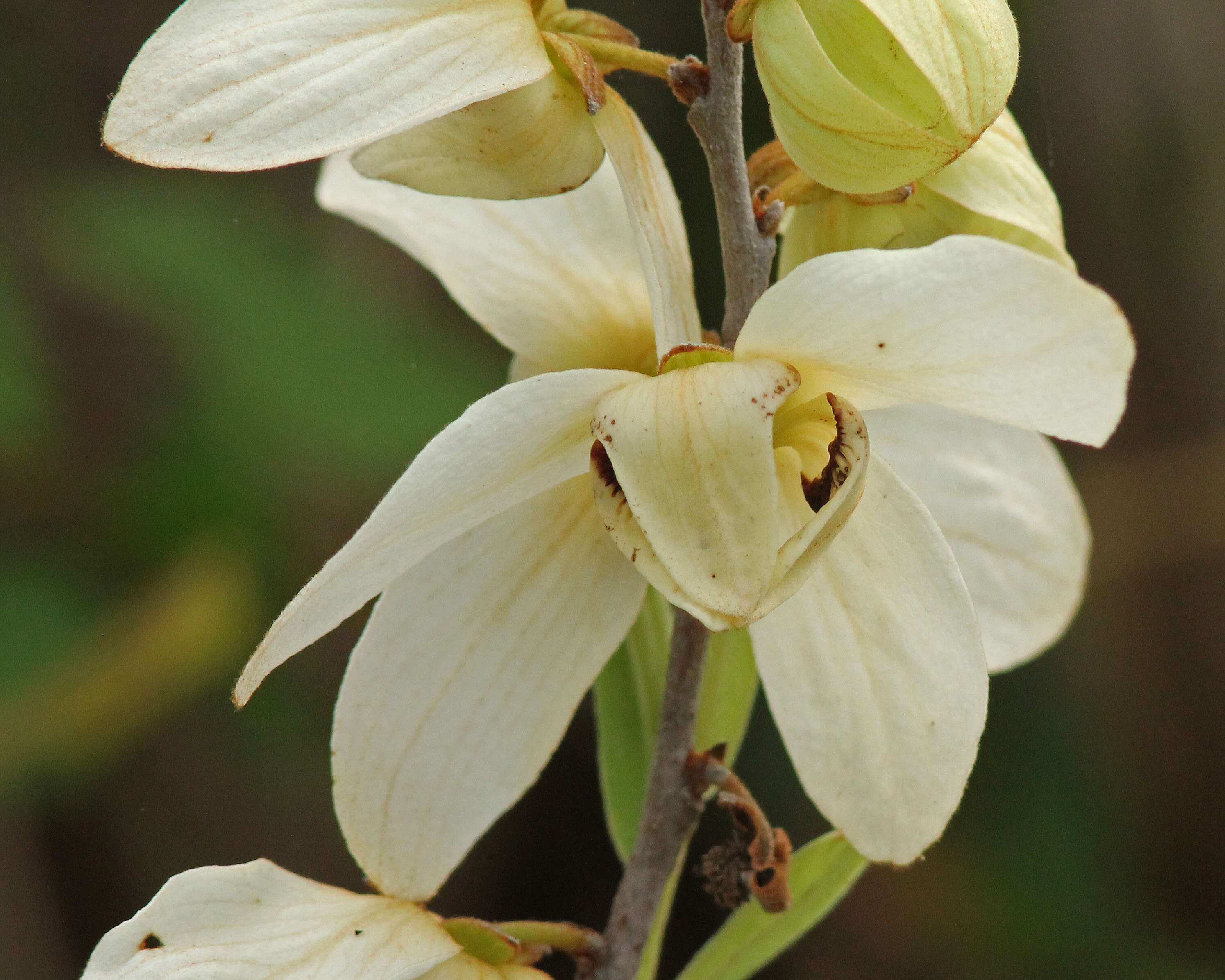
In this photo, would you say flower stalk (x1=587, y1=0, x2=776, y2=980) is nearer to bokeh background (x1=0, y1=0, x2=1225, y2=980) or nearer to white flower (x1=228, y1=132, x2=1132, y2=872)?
white flower (x1=228, y1=132, x2=1132, y2=872)

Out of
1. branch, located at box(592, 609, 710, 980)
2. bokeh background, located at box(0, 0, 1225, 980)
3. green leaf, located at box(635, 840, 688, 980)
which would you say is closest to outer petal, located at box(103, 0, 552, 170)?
branch, located at box(592, 609, 710, 980)

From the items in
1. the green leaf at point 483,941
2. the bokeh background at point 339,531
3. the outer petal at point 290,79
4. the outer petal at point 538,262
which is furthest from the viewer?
the bokeh background at point 339,531

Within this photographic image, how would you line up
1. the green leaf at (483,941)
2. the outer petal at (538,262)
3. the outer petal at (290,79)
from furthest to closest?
the outer petal at (538,262) < the green leaf at (483,941) < the outer petal at (290,79)

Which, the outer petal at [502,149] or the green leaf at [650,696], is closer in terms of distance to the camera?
the outer petal at [502,149]

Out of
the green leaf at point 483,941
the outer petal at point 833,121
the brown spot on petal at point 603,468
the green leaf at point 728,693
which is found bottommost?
the green leaf at point 728,693

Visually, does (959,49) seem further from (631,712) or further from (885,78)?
(631,712)

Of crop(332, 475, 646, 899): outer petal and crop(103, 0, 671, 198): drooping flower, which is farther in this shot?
crop(332, 475, 646, 899): outer petal

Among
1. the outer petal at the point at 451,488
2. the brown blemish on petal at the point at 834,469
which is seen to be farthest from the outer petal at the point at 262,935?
the brown blemish on petal at the point at 834,469

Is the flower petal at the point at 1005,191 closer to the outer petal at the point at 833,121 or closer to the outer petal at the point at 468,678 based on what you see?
the outer petal at the point at 833,121
